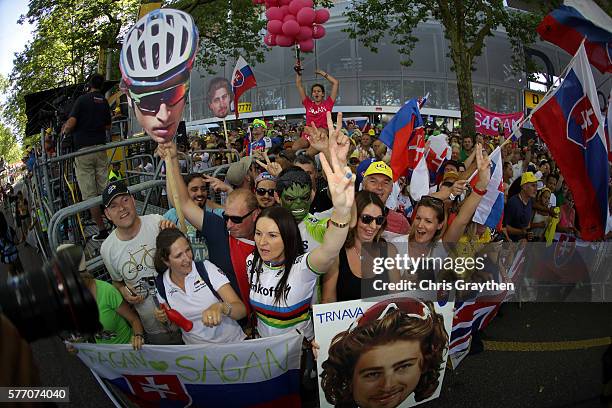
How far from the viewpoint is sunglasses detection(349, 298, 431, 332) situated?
2900 millimetres

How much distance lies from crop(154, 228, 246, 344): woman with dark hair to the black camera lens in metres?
1.51

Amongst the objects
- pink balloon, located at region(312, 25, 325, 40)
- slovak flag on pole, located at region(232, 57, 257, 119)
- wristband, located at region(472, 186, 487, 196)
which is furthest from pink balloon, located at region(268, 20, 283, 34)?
wristband, located at region(472, 186, 487, 196)

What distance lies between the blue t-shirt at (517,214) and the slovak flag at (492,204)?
1.92 meters

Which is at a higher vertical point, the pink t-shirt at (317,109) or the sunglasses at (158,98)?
the pink t-shirt at (317,109)

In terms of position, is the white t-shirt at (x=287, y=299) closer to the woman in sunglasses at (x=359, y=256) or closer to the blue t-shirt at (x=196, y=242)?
the woman in sunglasses at (x=359, y=256)

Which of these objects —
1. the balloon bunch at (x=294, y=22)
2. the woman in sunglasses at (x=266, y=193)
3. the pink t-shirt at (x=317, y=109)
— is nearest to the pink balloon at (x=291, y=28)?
the balloon bunch at (x=294, y=22)

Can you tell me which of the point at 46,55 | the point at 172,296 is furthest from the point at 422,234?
the point at 46,55

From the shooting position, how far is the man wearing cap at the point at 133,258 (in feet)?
11.3

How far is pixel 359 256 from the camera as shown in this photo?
334cm

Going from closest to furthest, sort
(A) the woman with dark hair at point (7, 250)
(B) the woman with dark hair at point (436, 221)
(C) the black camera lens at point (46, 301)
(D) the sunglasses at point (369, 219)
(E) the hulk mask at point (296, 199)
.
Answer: (C) the black camera lens at point (46, 301)
(D) the sunglasses at point (369, 219)
(E) the hulk mask at point (296, 199)
(B) the woman with dark hair at point (436, 221)
(A) the woman with dark hair at point (7, 250)

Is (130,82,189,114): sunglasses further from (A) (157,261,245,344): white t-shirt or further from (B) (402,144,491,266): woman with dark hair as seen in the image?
(B) (402,144,491,266): woman with dark hair

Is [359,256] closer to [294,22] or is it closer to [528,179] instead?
[528,179]

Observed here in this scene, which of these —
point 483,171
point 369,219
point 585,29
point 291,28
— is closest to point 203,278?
point 369,219

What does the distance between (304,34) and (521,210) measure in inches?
167
